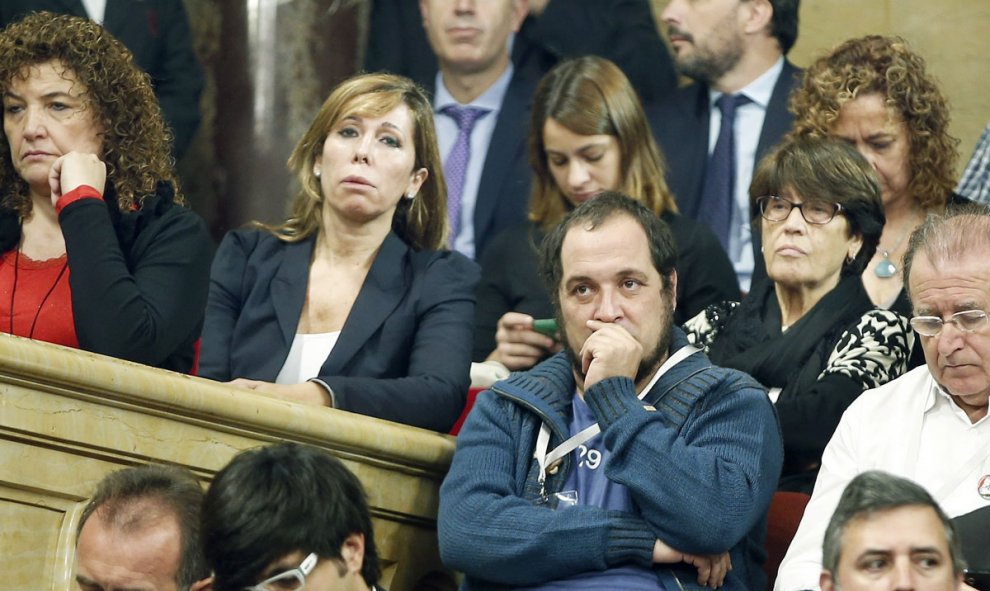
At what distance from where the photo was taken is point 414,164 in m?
4.57

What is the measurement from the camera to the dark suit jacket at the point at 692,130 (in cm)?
550

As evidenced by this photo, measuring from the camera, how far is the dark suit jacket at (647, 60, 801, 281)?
5.50 meters

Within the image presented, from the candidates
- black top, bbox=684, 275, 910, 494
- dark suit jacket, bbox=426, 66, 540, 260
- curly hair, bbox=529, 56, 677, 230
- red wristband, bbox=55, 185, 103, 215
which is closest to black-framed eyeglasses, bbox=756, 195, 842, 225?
black top, bbox=684, 275, 910, 494

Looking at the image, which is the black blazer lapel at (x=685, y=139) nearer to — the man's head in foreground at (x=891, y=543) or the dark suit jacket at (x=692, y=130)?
the dark suit jacket at (x=692, y=130)

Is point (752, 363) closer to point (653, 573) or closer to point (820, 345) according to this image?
point (820, 345)

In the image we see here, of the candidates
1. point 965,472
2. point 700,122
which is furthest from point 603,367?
point 700,122

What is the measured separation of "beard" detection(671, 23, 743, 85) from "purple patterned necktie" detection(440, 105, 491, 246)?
0.68 m

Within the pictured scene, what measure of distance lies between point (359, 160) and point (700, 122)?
5.06ft

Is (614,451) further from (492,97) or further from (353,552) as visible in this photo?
(492,97)

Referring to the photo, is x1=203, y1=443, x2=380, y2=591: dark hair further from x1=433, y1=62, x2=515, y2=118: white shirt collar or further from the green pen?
x1=433, y1=62, x2=515, y2=118: white shirt collar

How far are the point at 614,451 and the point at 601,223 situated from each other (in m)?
0.61

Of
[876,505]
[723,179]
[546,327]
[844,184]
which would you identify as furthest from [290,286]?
[876,505]

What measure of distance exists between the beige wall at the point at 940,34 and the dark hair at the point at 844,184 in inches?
68.9

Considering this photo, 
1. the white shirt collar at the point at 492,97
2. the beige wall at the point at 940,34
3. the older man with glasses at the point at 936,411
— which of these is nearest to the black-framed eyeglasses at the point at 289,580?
the older man with glasses at the point at 936,411
